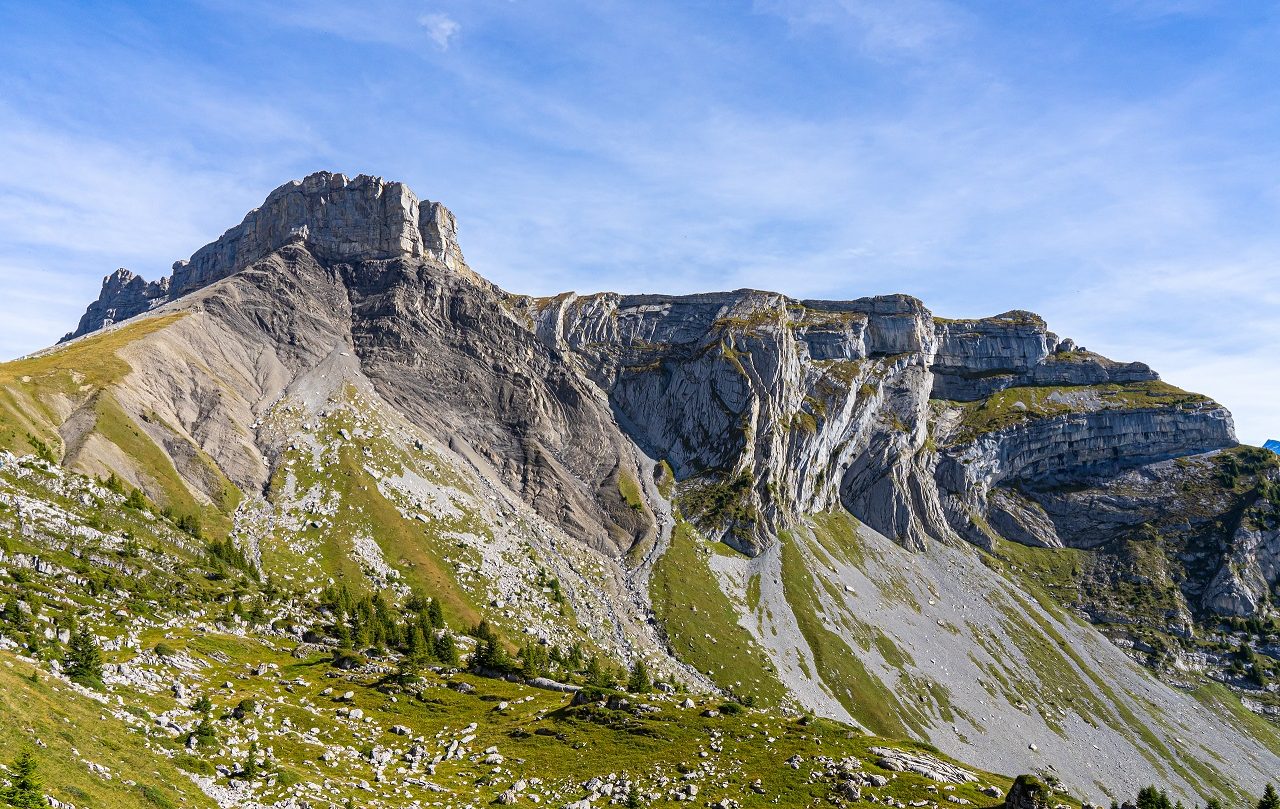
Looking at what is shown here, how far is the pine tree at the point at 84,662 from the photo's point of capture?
49219mm

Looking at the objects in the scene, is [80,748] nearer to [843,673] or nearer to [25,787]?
[25,787]

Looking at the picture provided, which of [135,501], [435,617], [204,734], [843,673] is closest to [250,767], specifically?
[204,734]

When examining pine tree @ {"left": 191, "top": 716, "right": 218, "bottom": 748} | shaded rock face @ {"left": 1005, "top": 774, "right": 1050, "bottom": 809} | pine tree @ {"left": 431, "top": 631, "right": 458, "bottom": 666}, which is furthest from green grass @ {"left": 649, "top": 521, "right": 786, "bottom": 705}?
pine tree @ {"left": 191, "top": 716, "right": 218, "bottom": 748}

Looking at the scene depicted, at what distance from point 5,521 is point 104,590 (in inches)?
686

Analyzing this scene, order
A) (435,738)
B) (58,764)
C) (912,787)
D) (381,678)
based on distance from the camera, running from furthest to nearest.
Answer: (381,678) < (435,738) < (912,787) < (58,764)

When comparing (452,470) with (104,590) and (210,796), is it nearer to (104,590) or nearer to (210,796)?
(104,590)

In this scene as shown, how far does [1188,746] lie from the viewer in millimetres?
168000

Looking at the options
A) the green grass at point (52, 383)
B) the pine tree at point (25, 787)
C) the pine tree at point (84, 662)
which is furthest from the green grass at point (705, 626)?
the pine tree at point (25, 787)

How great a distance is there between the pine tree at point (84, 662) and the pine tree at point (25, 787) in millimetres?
20828

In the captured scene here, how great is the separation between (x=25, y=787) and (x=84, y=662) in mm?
26892

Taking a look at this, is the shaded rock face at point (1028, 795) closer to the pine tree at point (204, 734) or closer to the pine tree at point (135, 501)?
the pine tree at point (204, 734)

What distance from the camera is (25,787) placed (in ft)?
95.7

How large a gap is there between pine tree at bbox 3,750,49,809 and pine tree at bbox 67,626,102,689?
20828 millimetres

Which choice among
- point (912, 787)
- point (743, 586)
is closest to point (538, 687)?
point (912, 787)
